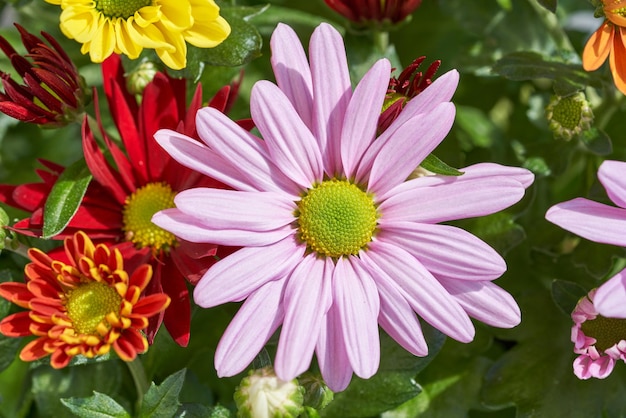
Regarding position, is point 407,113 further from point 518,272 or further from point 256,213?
point 518,272

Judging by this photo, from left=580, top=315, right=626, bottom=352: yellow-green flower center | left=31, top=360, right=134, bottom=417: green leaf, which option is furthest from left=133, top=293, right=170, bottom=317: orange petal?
left=580, top=315, right=626, bottom=352: yellow-green flower center

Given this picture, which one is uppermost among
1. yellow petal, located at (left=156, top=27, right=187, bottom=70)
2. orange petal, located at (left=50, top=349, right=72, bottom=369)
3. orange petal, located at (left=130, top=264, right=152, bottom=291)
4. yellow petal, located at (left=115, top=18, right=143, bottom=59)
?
yellow petal, located at (left=115, top=18, right=143, bottom=59)

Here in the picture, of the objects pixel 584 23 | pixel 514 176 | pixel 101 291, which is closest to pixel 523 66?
pixel 514 176

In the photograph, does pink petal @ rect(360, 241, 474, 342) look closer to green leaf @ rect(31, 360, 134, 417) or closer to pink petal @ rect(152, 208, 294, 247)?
pink petal @ rect(152, 208, 294, 247)

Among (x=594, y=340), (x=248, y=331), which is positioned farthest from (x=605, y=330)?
(x=248, y=331)

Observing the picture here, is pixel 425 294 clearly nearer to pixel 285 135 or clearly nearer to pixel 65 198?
pixel 285 135

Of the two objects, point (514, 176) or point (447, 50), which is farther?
point (447, 50)
